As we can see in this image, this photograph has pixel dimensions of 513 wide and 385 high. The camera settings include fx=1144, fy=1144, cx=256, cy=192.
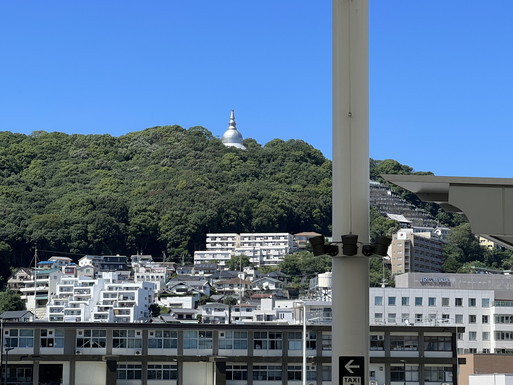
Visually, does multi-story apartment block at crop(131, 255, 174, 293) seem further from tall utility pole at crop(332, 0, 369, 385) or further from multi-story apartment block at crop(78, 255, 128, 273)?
tall utility pole at crop(332, 0, 369, 385)

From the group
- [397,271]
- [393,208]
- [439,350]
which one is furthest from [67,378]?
[393,208]

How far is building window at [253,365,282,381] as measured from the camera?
48719mm

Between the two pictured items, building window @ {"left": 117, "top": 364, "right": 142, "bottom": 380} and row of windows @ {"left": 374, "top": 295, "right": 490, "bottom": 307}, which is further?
row of windows @ {"left": 374, "top": 295, "right": 490, "bottom": 307}

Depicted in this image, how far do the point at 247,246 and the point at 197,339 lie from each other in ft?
364

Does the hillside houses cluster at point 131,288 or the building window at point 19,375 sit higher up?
the hillside houses cluster at point 131,288

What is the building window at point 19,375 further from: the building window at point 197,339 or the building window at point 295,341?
the building window at point 295,341

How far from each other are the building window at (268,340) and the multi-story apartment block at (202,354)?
0.14 ft

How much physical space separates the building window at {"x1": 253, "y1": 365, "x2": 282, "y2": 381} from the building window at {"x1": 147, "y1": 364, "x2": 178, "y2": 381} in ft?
11.3

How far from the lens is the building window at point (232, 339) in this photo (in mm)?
48906

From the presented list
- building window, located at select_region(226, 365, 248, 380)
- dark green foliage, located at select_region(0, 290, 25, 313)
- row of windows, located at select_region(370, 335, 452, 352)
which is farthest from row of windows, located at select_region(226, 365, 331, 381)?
dark green foliage, located at select_region(0, 290, 25, 313)

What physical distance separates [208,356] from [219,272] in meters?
106

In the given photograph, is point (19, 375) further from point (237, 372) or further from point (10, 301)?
point (10, 301)

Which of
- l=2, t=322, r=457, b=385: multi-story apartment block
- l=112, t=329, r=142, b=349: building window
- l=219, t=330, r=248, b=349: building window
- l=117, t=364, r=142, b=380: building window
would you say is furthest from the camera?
l=219, t=330, r=248, b=349: building window

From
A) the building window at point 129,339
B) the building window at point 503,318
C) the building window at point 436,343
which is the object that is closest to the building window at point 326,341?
the building window at point 436,343
